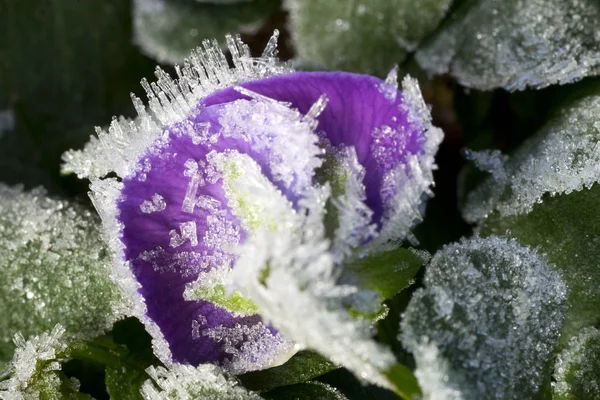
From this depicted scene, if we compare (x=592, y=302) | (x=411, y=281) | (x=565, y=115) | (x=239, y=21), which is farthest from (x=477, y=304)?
(x=239, y=21)

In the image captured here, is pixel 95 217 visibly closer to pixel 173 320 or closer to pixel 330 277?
pixel 173 320

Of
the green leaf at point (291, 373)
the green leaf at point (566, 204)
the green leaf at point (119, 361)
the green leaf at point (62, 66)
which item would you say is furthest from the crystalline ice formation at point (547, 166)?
the green leaf at point (62, 66)

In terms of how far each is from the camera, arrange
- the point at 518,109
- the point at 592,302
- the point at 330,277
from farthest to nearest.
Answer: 1. the point at 518,109
2. the point at 592,302
3. the point at 330,277

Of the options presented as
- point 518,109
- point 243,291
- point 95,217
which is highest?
point 518,109

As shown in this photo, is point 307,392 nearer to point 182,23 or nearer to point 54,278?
point 54,278

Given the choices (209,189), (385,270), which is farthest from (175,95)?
(385,270)

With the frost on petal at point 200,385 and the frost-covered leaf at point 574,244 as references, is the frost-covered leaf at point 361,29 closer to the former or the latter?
the frost-covered leaf at point 574,244
